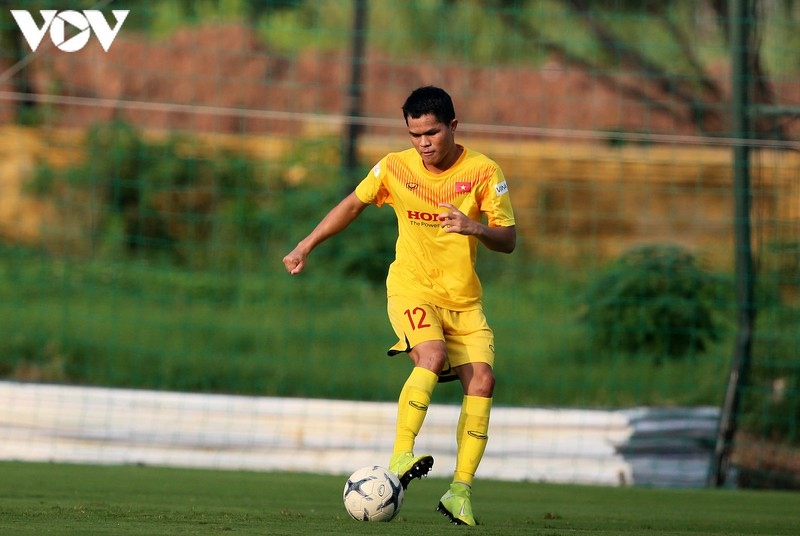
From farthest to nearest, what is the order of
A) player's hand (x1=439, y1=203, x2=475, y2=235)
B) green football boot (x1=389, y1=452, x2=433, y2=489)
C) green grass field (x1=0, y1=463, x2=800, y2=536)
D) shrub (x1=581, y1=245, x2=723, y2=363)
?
shrub (x1=581, y1=245, x2=723, y2=363) < green football boot (x1=389, y1=452, x2=433, y2=489) < player's hand (x1=439, y1=203, x2=475, y2=235) < green grass field (x1=0, y1=463, x2=800, y2=536)

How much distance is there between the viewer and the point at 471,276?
6.11 m

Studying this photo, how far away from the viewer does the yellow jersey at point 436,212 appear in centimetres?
598

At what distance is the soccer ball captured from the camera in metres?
5.41

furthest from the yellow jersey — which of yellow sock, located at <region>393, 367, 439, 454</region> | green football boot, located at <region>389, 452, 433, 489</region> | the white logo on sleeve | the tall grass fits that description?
the tall grass

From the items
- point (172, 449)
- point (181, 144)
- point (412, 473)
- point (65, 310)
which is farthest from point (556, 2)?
point (412, 473)

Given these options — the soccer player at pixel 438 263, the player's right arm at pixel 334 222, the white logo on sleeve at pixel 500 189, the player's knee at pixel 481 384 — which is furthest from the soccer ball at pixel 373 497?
the white logo on sleeve at pixel 500 189

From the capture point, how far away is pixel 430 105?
226 inches

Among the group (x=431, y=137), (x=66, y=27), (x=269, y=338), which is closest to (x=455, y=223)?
(x=431, y=137)

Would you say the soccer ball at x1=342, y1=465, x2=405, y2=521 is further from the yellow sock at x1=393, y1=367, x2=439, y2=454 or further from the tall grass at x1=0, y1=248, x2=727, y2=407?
the tall grass at x1=0, y1=248, x2=727, y2=407

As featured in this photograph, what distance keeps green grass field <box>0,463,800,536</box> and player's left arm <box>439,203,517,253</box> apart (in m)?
1.23

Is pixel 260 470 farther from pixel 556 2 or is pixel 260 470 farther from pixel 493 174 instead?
pixel 556 2

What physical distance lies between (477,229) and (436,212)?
0.58m

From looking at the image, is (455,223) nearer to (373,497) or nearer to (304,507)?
(373,497)

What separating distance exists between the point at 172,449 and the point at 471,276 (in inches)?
183
